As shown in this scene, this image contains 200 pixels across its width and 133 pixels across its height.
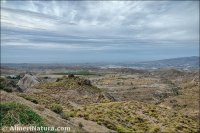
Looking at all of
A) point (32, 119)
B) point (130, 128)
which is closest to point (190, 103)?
point (130, 128)

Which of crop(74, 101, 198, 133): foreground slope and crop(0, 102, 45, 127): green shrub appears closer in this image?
crop(0, 102, 45, 127): green shrub

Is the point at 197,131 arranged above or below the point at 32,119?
below

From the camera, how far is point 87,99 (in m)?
48.2

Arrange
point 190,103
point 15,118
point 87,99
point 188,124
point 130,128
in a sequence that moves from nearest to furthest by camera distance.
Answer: point 15,118, point 130,128, point 188,124, point 87,99, point 190,103

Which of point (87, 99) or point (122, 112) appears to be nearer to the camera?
point (122, 112)

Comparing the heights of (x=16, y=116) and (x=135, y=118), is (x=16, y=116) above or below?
above

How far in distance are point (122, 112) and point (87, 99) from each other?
11083 millimetres

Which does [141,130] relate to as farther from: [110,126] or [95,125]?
[95,125]

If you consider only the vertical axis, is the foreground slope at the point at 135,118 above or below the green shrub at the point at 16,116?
below

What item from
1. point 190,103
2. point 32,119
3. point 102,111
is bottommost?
point 190,103

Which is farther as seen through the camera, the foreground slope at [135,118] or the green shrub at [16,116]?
the foreground slope at [135,118]

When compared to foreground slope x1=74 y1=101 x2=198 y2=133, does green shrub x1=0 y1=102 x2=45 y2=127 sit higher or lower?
higher

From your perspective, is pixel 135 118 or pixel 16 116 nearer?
pixel 16 116

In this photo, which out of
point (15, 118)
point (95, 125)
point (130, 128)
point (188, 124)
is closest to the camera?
point (15, 118)
